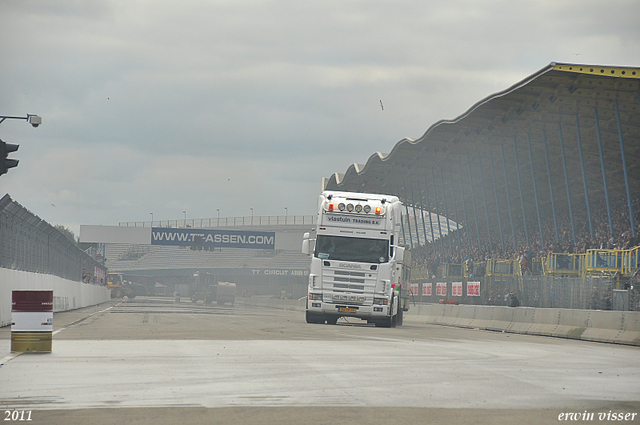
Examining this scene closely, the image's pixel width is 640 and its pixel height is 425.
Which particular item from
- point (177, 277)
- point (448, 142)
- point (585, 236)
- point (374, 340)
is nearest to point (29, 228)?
point (374, 340)

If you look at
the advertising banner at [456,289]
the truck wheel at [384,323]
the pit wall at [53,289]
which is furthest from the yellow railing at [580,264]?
the pit wall at [53,289]

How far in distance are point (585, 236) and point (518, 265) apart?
4.05 meters

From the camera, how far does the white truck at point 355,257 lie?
24625mm

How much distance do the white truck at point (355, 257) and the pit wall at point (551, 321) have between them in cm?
456

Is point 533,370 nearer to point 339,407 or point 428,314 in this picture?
point 339,407

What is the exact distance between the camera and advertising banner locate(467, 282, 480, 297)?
114 feet

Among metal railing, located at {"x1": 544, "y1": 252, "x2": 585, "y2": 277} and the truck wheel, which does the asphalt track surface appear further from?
metal railing, located at {"x1": 544, "y1": 252, "x2": 585, "y2": 277}

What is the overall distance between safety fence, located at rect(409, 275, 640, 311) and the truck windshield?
6.25 meters

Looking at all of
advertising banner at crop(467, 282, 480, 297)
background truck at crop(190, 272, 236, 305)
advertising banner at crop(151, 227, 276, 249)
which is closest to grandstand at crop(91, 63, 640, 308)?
advertising banner at crop(467, 282, 480, 297)

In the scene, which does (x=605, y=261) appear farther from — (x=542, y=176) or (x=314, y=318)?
(x=542, y=176)

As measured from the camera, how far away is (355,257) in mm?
24688

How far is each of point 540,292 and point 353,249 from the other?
25.1ft

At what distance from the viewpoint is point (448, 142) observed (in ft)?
165

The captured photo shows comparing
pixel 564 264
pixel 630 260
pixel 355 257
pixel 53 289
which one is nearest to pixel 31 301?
pixel 355 257
